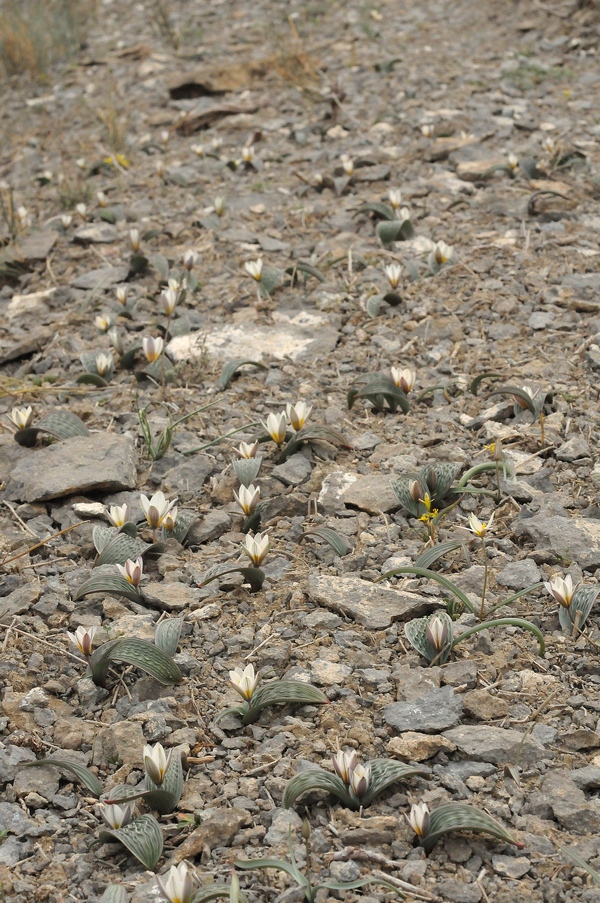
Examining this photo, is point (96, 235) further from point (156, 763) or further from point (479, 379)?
point (156, 763)

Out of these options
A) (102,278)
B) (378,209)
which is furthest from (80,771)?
(378,209)

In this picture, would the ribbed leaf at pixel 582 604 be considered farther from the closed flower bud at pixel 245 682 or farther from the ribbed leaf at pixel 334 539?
the closed flower bud at pixel 245 682

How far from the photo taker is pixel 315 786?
2156mm

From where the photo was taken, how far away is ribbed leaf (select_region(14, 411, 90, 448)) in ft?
12.1

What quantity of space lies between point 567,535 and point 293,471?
1.05m

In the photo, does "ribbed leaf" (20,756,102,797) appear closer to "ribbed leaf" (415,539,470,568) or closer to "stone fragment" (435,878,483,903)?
"stone fragment" (435,878,483,903)

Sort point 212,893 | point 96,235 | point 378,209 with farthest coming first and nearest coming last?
point 96,235, point 378,209, point 212,893

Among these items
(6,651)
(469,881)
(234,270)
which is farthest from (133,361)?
(469,881)

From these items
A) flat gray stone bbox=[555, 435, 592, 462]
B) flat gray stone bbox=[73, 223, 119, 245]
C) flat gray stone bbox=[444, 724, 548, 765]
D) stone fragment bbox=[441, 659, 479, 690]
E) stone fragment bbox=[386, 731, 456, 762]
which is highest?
flat gray stone bbox=[73, 223, 119, 245]

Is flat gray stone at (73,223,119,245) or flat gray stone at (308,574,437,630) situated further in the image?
flat gray stone at (73,223,119,245)

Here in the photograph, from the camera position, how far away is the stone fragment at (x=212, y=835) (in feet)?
6.97

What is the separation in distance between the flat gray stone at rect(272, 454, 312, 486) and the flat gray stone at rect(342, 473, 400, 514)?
21 cm

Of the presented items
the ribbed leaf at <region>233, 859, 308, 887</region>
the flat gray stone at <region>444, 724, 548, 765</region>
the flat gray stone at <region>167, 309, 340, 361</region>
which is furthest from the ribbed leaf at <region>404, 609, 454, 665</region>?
the flat gray stone at <region>167, 309, 340, 361</region>

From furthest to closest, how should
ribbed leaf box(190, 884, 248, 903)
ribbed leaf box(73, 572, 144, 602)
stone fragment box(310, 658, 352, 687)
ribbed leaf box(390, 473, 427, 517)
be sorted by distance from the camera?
ribbed leaf box(390, 473, 427, 517) → ribbed leaf box(73, 572, 144, 602) → stone fragment box(310, 658, 352, 687) → ribbed leaf box(190, 884, 248, 903)
